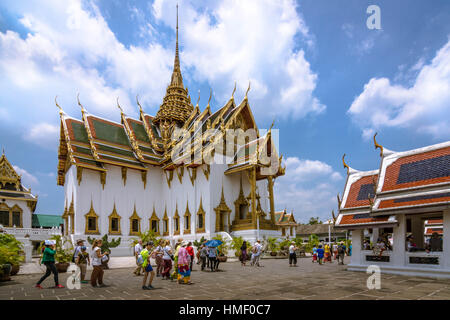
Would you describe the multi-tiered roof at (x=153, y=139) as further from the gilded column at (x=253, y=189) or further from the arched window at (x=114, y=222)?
the arched window at (x=114, y=222)

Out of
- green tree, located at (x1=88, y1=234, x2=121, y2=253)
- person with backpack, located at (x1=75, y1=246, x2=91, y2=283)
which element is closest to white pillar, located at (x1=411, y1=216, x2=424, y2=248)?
person with backpack, located at (x1=75, y1=246, x2=91, y2=283)

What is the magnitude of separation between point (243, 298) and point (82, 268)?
536 cm

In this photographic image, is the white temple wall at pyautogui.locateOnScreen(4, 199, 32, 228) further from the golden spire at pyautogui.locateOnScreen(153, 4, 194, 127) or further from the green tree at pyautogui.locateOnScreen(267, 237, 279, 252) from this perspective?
the green tree at pyautogui.locateOnScreen(267, 237, 279, 252)

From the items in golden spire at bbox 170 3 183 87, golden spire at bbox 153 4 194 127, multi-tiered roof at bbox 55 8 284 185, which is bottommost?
multi-tiered roof at bbox 55 8 284 185

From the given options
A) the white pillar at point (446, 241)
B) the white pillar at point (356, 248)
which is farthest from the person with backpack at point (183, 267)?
the white pillar at point (446, 241)

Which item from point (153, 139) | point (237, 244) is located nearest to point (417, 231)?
point (237, 244)

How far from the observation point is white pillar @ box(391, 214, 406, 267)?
10.1 m

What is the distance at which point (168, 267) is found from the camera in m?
9.80

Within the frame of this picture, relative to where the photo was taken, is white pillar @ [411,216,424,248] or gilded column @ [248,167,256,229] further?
gilded column @ [248,167,256,229]

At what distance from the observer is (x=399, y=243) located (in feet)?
33.4

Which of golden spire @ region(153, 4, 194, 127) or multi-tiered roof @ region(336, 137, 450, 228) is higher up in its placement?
golden spire @ region(153, 4, 194, 127)

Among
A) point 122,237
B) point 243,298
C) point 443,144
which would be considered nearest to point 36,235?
point 122,237
